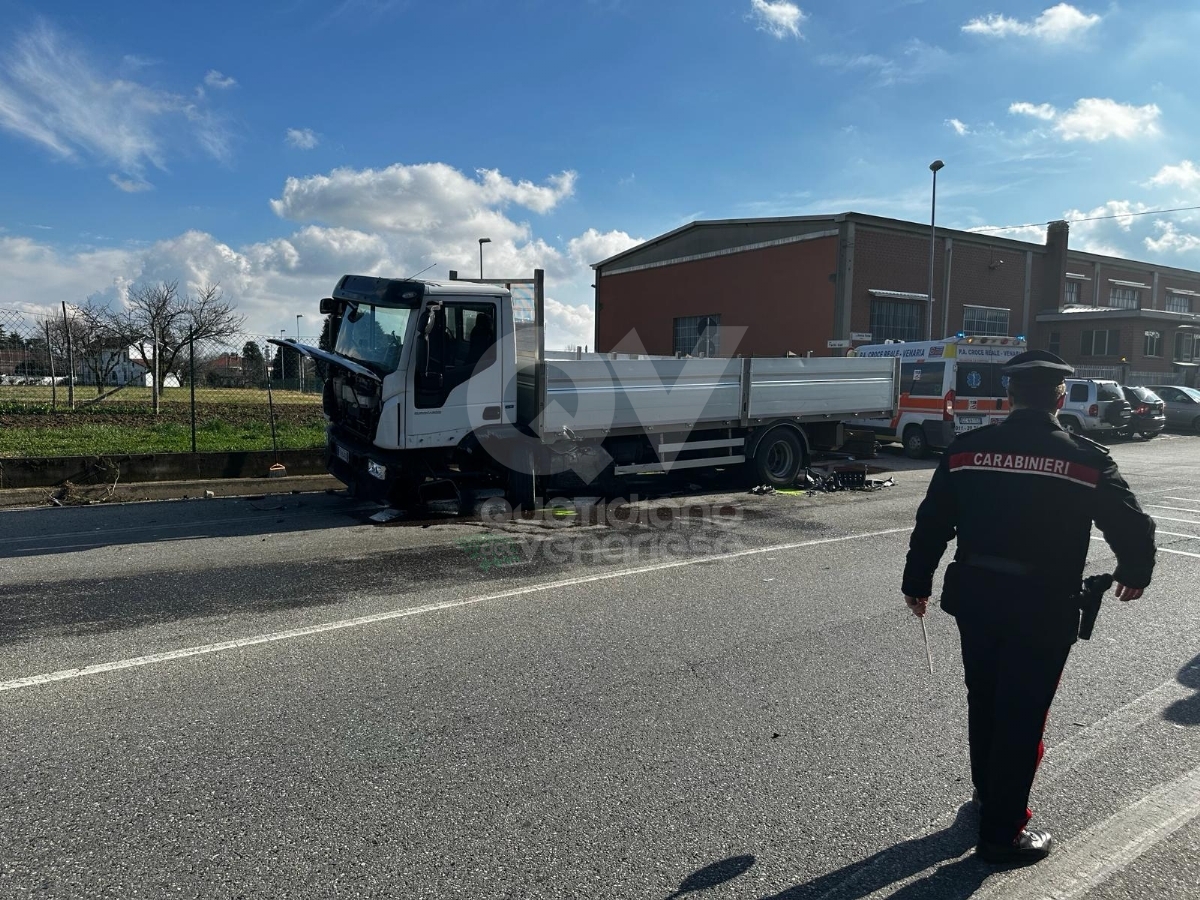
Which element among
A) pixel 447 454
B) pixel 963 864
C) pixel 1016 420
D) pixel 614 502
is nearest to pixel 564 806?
pixel 963 864

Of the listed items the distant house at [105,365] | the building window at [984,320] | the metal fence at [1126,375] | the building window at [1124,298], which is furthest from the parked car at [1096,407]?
the distant house at [105,365]

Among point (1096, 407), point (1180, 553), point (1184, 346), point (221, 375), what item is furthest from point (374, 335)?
point (1184, 346)

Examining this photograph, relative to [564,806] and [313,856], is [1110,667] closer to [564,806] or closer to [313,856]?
[564,806]

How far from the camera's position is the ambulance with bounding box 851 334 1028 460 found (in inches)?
612

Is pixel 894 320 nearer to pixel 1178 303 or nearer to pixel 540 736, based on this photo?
pixel 540 736

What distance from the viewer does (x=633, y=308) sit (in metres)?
35.2

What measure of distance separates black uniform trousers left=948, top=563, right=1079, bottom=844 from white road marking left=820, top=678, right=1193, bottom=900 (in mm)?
241

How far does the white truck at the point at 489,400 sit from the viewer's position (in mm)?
8219

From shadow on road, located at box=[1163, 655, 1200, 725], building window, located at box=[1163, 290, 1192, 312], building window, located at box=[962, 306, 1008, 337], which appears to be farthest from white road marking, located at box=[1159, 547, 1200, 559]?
building window, located at box=[1163, 290, 1192, 312]

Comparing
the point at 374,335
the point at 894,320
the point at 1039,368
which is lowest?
the point at 1039,368

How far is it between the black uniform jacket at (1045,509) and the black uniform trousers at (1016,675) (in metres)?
0.06

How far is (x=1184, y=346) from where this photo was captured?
114ft

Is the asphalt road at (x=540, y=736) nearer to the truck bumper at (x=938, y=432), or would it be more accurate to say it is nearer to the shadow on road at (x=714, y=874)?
the shadow on road at (x=714, y=874)

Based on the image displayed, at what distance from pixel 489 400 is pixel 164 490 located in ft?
17.0
